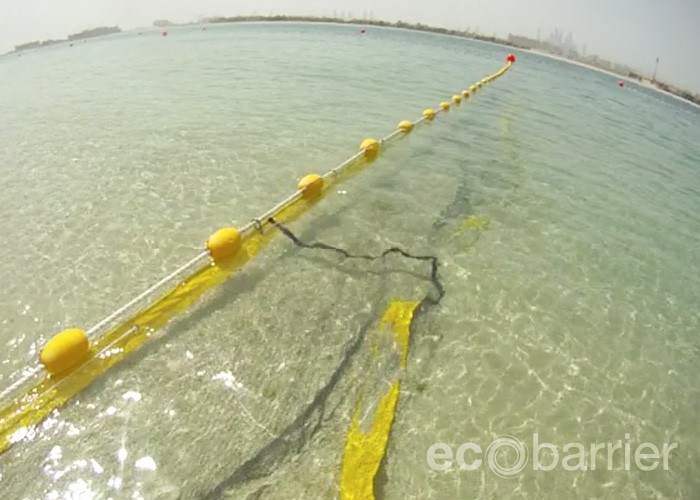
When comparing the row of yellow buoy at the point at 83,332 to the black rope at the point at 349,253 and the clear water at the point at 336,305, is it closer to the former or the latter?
the clear water at the point at 336,305

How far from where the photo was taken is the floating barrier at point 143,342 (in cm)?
484

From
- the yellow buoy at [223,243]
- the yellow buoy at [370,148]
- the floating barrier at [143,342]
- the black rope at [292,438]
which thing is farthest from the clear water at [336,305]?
the yellow buoy at [223,243]

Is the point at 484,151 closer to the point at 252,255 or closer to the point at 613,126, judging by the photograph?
the point at 252,255

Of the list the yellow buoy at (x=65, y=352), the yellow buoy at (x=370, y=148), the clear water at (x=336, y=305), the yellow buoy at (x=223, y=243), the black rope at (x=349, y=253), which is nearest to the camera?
the clear water at (x=336, y=305)

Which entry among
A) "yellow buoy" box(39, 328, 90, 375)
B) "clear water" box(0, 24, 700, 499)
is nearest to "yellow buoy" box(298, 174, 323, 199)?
"clear water" box(0, 24, 700, 499)

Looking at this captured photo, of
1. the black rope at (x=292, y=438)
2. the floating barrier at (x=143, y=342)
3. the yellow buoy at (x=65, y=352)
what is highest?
the yellow buoy at (x=65, y=352)

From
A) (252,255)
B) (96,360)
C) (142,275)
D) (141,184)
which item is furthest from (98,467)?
(141,184)

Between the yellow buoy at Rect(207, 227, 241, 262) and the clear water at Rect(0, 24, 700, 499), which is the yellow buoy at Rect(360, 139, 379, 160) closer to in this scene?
the clear water at Rect(0, 24, 700, 499)

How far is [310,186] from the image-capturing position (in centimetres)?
975

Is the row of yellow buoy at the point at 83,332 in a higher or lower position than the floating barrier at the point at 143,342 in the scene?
higher

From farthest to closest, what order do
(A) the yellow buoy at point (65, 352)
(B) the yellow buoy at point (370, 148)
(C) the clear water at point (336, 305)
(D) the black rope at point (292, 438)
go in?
(B) the yellow buoy at point (370, 148)
(A) the yellow buoy at point (65, 352)
(C) the clear water at point (336, 305)
(D) the black rope at point (292, 438)

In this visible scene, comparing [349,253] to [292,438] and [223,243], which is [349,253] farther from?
[292,438]

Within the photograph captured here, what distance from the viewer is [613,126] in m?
23.3

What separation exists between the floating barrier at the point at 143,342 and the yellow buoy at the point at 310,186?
1.26 m
